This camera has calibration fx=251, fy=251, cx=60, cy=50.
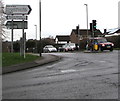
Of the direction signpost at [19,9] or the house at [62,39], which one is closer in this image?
the direction signpost at [19,9]

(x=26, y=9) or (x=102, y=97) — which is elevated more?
(x=26, y=9)

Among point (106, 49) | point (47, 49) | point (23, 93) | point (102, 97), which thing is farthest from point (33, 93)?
point (47, 49)

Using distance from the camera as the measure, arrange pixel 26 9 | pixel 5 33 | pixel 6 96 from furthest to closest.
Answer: pixel 5 33 → pixel 26 9 → pixel 6 96

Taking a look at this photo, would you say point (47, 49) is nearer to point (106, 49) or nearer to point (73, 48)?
point (73, 48)

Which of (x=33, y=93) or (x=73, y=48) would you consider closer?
(x=33, y=93)

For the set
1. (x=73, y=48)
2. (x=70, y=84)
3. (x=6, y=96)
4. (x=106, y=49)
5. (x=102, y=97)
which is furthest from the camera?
(x=73, y=48)

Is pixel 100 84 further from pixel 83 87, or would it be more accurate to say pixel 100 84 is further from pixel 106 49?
pixel 106 49

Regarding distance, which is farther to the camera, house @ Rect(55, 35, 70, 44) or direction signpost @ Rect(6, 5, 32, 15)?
house @ Rect(55, 35, 70, 44)

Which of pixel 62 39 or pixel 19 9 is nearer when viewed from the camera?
pixel 19 9

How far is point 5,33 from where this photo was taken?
39281mm

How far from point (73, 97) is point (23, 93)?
5.19ft

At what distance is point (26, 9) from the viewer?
58.1 ft

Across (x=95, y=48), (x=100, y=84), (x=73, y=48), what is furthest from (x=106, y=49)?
(x=100, y=84)

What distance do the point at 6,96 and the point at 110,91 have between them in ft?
9.39
